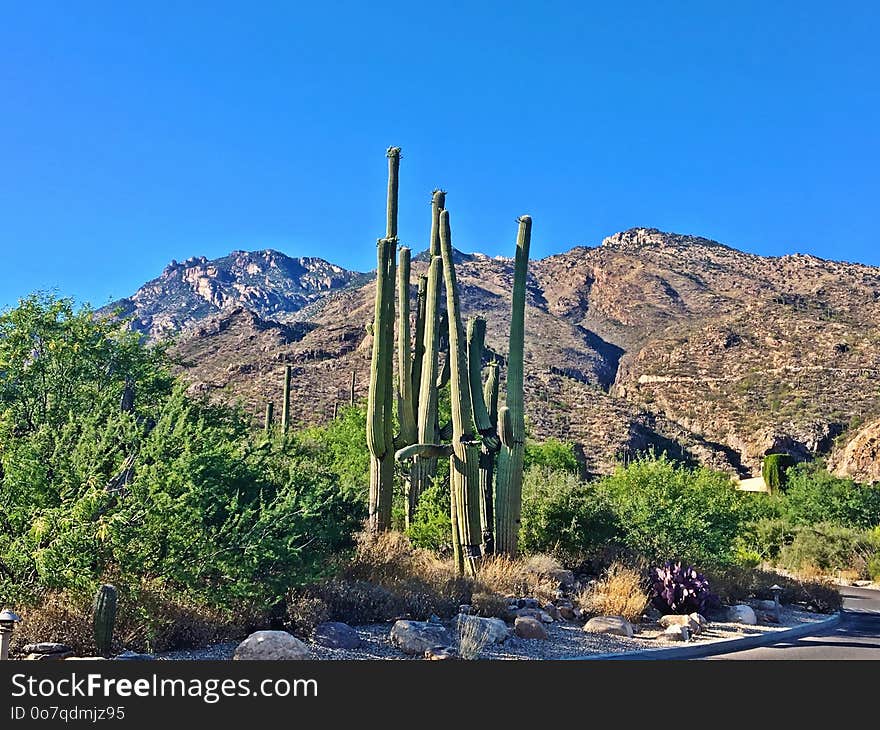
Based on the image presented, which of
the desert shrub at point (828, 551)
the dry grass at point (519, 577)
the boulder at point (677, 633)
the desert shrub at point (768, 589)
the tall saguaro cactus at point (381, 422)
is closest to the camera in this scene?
the boulder at point (677, 633)

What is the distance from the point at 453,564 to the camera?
15.7 meters

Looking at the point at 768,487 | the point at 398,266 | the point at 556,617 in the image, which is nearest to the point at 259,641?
the point at 556,617

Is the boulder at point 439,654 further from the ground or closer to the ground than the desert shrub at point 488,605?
closer to the ground

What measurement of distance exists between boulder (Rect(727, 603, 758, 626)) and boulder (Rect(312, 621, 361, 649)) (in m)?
7.82

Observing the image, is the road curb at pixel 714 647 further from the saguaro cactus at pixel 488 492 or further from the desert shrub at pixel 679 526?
the saguaro cactus at pixel 488 492

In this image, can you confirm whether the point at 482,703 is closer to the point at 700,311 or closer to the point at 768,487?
the point at 768,487

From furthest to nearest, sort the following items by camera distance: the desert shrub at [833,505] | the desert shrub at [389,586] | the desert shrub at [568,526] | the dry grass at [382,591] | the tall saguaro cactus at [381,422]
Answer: the desert shrub at [833,505]
the desert shrub at [568,526]
the tall saguaro cactus at [381,422]
the desert shrub at [389,586]
the dry grass at [382,591]

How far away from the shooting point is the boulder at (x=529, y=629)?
39.3 ft

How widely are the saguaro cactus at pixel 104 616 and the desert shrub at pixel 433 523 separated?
349 inches

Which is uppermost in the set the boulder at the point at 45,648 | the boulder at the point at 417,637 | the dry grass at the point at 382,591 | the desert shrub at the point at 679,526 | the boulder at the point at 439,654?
the desert shrub at the point at 679,526

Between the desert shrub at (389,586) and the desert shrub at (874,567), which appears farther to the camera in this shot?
the desert shrub at (874,567)

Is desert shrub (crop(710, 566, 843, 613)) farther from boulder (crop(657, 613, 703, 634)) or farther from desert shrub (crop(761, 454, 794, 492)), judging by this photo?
desert shrub (crop(761, 454, 794, 492))

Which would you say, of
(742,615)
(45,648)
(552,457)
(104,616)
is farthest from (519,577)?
(552,457)

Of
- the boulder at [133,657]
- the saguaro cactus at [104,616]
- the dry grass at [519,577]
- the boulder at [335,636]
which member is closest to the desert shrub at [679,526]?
the dry grass at [519,577]
